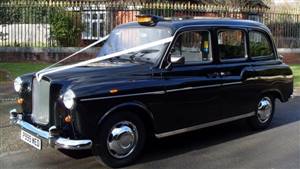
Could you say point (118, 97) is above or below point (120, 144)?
above

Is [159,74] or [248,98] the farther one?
[248,98]

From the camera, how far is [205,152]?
706 centimetres

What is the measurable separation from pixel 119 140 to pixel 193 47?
187 cm

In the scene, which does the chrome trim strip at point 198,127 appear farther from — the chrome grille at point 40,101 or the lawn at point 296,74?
the lawn at point 296,74

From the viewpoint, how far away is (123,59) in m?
6.91

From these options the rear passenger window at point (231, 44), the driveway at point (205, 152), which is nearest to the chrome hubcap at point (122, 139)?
the driveway at point (205, 152)

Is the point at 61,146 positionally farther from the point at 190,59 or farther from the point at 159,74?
the point at 190,59

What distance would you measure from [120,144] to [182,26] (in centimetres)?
198

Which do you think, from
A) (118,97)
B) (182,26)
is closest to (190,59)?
(182,26)

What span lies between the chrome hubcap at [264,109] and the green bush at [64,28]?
38.0 ft

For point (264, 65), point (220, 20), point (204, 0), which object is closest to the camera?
point (220, 20)

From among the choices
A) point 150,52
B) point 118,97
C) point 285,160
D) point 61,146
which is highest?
point 150,52

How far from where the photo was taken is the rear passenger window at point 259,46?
816 centimetres

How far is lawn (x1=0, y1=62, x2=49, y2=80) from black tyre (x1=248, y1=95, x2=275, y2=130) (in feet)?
27.3
